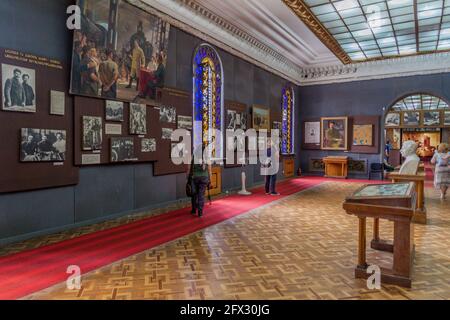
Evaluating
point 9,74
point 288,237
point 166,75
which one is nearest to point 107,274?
point 288,237

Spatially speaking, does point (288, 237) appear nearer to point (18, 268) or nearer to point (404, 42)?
point (18, 268)

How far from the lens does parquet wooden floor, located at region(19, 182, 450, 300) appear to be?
3.53 metres

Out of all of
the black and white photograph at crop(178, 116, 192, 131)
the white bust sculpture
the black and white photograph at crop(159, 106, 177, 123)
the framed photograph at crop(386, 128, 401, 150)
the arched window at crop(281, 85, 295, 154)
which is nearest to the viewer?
the white bust sculpture

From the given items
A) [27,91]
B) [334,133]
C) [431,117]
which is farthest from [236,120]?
[431,117]

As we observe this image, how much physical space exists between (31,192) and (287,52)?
1160 cm

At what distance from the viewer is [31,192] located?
5.53m

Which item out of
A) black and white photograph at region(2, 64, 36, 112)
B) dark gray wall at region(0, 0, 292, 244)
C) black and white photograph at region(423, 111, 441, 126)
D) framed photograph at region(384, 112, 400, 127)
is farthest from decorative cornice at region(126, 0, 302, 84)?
black and white photograph at region(423, 111, 441, 126)

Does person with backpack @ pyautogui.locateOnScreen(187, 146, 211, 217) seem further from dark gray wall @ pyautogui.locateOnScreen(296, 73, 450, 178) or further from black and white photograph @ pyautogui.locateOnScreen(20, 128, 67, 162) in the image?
dark gray wall @ pyautogui.locateOnScreen(296, 73, 450, 178)

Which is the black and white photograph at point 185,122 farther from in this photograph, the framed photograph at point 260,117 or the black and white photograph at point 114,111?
the framed photograph at point 260,117

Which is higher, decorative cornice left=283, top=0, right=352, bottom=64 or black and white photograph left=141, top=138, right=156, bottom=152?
decorative cornice left=283, top=0, right=352, bottom=64

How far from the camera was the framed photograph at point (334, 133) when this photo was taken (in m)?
15.8

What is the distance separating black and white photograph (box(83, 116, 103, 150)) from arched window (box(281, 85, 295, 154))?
1030 cm

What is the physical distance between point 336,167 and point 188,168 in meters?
10.5

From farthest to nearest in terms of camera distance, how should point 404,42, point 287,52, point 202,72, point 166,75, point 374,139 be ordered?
point 374,139
point 287,52
point 404,42
point 202,72
point 166,75
